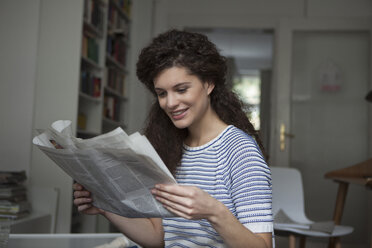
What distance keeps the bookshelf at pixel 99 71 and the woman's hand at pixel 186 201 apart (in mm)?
2601

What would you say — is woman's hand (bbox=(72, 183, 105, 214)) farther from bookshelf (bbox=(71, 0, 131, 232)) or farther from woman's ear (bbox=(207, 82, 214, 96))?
bookshelf (bbox=(71, 0, 131, 232))

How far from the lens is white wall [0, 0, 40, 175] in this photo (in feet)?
9.77

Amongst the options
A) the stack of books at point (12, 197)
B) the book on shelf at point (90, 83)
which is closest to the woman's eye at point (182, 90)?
the stack of books at point (12, 197)

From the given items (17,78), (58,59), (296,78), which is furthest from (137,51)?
(17,78)

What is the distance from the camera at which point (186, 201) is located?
2.77ft

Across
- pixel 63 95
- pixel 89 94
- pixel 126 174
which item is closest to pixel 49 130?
pixel 126 174

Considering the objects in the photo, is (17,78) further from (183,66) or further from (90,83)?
(183,66)

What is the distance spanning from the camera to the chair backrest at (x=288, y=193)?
2945 mm

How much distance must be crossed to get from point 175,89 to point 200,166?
8.2 inches

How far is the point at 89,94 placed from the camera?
3639mm

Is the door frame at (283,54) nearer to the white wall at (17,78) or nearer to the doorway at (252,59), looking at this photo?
the doorway at (252,59)

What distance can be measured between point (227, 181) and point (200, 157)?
13 cm

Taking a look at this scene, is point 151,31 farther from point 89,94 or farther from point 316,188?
point 316,188

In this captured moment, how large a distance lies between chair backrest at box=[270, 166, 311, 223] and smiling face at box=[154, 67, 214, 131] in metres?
1.92
